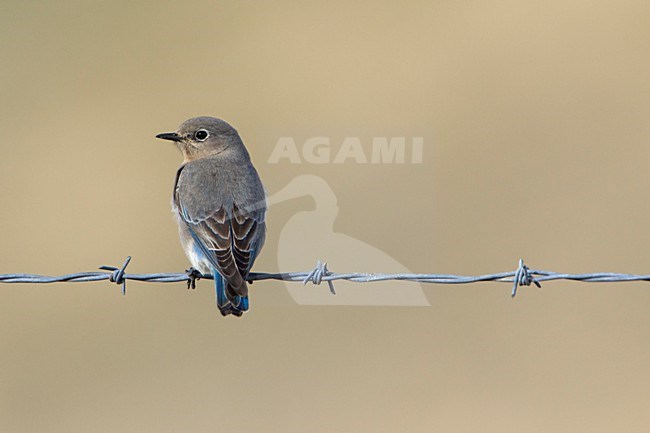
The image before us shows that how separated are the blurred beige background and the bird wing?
1.49m

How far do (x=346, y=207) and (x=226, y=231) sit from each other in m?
5.75

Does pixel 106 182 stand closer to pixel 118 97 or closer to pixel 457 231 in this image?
pixel 118 97

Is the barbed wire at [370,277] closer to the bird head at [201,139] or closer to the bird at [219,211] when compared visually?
the bird at [219,211]

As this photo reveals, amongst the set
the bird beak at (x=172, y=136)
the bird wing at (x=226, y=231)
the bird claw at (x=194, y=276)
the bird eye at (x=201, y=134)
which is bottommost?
the bird claw at (x=194, y=276)

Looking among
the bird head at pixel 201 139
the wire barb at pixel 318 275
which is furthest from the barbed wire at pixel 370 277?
the bird head at pixel 201 139

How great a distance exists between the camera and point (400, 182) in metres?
13.6

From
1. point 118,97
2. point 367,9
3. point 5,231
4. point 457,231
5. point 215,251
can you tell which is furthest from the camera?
point 367,9

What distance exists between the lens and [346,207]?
13.1m

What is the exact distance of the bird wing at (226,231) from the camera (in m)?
7.17

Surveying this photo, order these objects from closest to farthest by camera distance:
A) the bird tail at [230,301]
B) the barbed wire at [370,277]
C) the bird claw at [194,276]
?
the barbed wire at [370,277], the bird tail at [230,301], the bird claw at [194,276]

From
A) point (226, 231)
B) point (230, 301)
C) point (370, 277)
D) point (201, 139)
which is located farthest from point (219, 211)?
point (370, 277)

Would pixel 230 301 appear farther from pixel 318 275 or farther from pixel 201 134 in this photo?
pixel 201 134

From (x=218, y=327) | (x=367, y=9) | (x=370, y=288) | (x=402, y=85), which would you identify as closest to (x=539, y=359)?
(x=370, y=288)

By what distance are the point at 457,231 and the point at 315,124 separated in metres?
3.04
